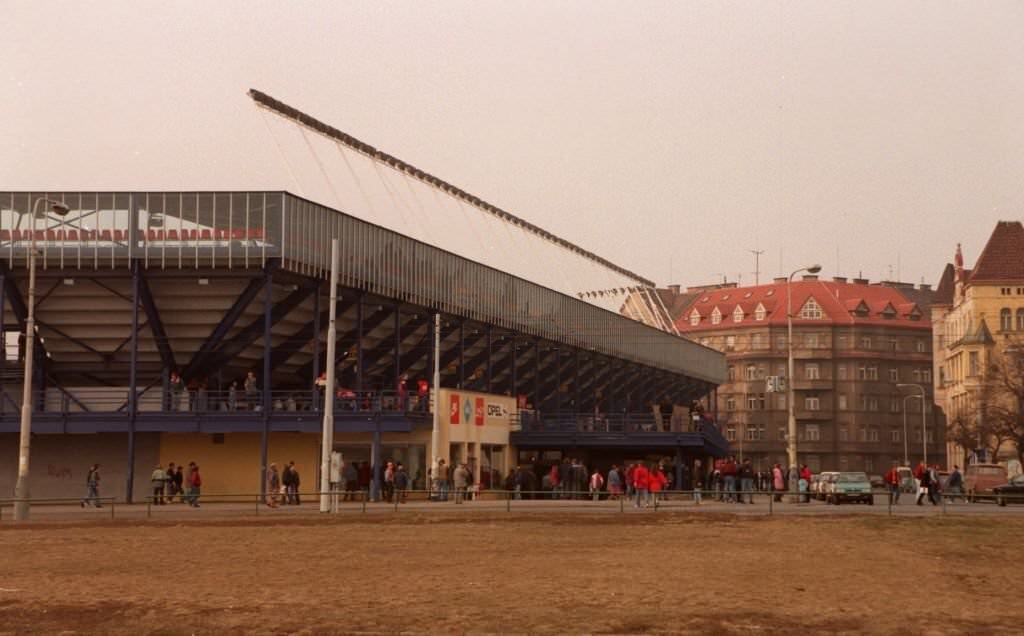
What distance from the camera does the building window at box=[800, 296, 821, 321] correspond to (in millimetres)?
133750

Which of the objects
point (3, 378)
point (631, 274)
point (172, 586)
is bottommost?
point (172, 586)

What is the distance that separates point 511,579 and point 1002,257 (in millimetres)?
98050

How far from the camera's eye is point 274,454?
53469 millimetres

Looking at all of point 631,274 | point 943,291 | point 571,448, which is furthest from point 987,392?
point 943,291

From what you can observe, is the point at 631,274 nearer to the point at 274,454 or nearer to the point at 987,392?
the point at 987,392

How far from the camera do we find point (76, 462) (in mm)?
54625

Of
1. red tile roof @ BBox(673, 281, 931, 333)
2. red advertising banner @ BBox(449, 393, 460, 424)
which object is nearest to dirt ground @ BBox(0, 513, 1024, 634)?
red advertising banner @ BBox(449, 393, 460, 424)

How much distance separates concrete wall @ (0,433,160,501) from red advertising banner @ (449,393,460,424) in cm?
1136

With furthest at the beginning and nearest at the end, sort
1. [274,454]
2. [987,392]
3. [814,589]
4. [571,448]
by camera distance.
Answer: [987,392]
[571,448]
[274,454]
[814,589]

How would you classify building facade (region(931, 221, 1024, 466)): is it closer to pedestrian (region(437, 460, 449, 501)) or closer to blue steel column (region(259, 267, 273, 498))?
pedestrian (region(437, 460, 449, 501))

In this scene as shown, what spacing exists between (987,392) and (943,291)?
4918cm

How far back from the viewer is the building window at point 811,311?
134m

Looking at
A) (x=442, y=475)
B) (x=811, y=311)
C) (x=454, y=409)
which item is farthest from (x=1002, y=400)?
(x=442, y=475)

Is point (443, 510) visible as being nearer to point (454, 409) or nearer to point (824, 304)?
point (454, 409)
